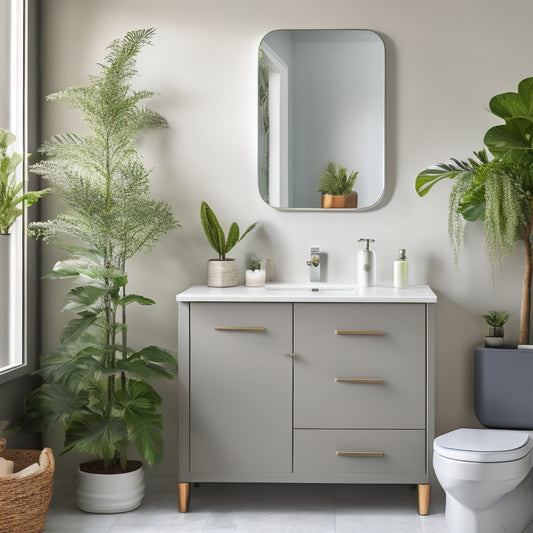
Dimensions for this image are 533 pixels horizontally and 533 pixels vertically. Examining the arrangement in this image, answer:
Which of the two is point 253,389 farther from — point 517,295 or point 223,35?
point 223,35

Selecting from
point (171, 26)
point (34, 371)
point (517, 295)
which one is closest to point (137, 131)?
point (171, 26)

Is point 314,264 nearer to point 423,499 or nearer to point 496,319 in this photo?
point 496,319

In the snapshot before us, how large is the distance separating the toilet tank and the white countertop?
40 cm

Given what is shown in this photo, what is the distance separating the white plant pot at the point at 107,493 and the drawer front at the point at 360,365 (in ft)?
2.54

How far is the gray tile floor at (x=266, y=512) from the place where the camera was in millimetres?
2754

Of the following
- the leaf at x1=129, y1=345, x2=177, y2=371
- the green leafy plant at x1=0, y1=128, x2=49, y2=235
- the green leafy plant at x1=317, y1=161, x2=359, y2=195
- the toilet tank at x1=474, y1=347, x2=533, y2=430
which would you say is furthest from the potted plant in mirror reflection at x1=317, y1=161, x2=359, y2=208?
the green leafy plant at x1=0, y1=128, x2=49, y2=235

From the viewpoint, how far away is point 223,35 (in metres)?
3.22

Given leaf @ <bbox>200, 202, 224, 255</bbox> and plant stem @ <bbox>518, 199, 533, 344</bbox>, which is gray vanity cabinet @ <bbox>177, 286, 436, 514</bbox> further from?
plant stem @ <bbox>518, 199, 533, 344</bbox>

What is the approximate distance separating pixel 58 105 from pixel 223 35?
0.81 m

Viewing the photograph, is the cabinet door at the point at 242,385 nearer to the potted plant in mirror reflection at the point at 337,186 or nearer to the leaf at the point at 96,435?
the leaf at the point at 96,435

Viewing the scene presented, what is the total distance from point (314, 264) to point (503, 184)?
0.87 meters

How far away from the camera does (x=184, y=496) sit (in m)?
2.88

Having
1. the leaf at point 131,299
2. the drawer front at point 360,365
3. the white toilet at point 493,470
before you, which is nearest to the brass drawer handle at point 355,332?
the drawer front at point 360,365

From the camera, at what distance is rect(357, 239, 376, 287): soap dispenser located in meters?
3.08
